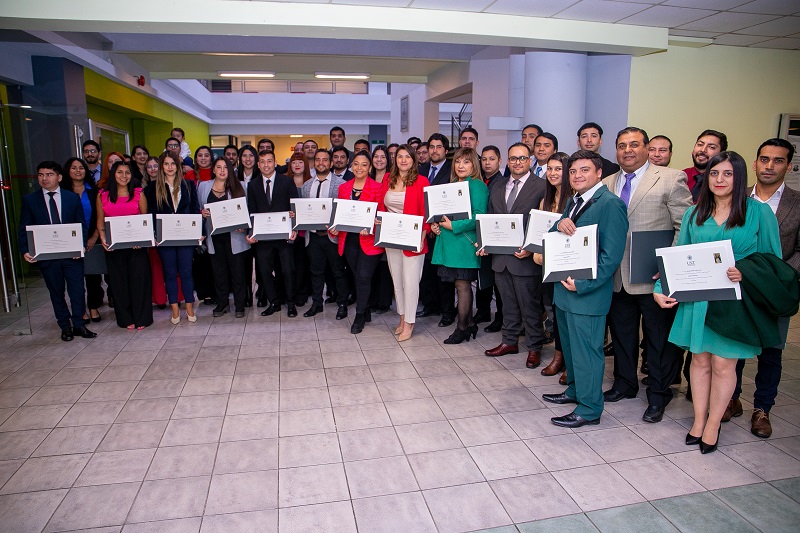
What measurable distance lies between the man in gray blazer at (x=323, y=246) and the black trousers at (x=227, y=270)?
29.4 inches

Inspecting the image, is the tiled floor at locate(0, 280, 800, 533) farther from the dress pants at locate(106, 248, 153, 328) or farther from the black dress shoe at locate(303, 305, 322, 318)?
the black dress shoe at locate(303, 305, 322, 318)

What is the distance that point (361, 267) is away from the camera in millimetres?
5332

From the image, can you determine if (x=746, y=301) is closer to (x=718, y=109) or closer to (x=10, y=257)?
(x=718, y=109)

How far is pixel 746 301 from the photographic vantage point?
9.12 ft

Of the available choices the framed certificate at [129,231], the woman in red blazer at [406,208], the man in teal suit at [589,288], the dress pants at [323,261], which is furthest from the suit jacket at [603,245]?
the framed certificate at [129,231]

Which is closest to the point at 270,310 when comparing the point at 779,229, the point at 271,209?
the point at 271,209

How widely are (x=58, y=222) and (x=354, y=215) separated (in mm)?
2841

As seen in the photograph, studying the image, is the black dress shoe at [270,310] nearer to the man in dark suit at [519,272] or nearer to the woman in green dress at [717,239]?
the man in dark suit at [519,272]

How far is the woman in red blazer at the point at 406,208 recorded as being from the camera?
484cm

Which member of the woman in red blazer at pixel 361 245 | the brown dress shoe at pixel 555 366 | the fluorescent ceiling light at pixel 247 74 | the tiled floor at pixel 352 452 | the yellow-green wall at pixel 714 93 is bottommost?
the tiled floor at pixel 352 452

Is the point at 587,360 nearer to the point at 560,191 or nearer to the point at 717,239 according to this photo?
the point at 717,239

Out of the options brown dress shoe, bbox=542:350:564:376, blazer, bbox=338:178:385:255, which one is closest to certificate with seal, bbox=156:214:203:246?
blazer, bbox=338:178:385:255

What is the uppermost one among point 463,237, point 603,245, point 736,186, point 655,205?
point 736,186

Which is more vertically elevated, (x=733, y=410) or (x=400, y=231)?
(x=400, y=231)
